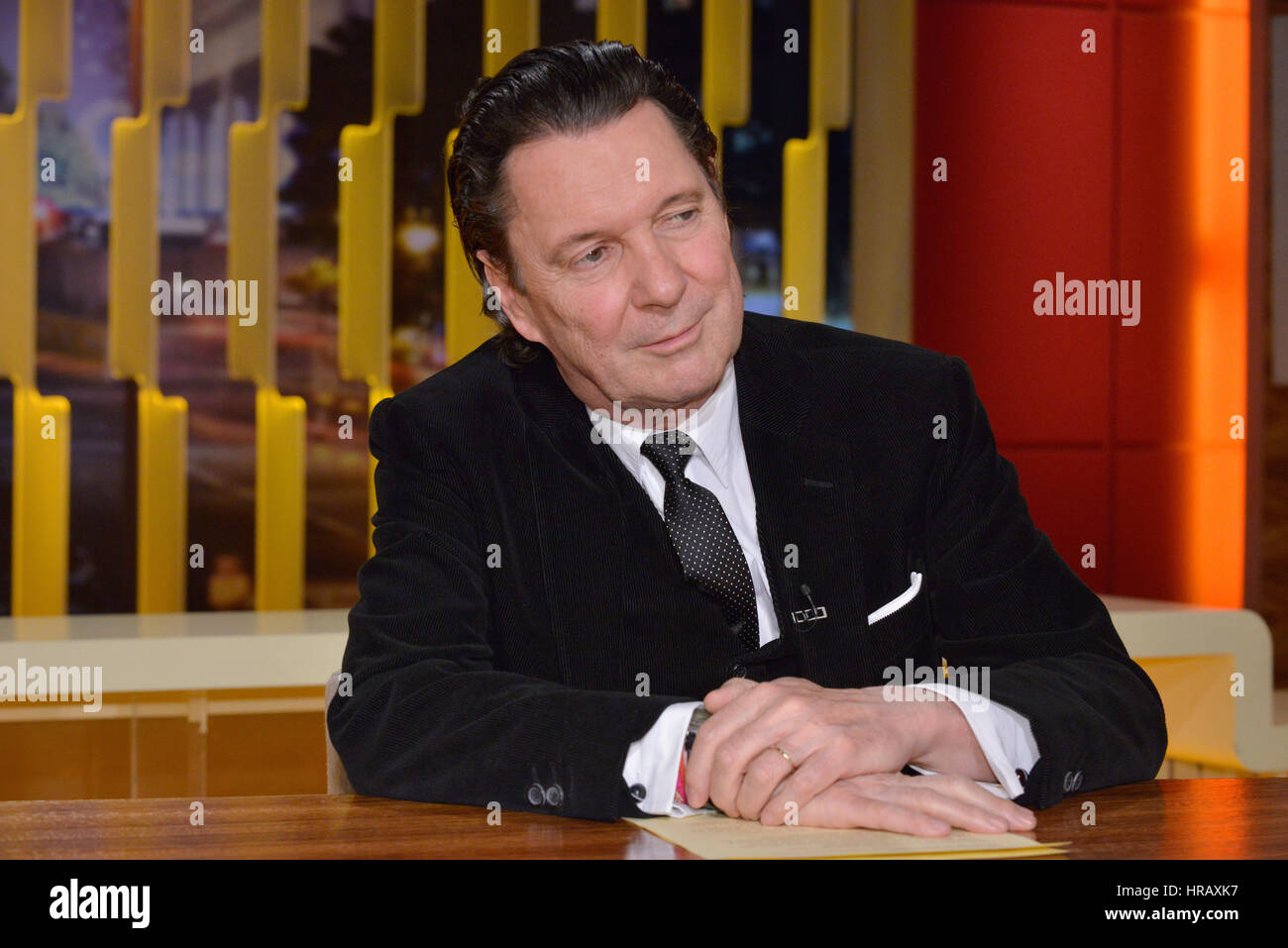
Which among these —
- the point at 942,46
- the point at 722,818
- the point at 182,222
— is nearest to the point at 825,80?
the point at 942,46

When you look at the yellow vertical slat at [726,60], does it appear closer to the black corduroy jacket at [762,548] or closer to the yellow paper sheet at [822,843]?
the black corduroy jacket at [762,548]

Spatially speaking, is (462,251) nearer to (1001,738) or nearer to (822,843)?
(1001,738)

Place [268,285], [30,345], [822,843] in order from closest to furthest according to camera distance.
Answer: [822,843] → [30,345] → [268,285]

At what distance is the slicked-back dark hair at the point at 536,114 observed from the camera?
141 cm

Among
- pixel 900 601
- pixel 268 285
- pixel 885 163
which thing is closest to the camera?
Result: pixel 900 601

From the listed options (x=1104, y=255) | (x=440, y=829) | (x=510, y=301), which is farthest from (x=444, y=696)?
(x=1104, y=255)

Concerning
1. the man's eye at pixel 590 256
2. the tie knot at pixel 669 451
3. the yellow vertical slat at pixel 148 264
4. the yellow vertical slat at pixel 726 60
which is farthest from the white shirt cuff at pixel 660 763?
the yellow vertical slat at pixel 726 60

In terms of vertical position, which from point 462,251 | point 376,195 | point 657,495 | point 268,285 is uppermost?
point 376,195

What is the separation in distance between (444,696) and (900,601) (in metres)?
0.54

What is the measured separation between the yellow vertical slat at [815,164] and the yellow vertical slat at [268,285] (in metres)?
1.37

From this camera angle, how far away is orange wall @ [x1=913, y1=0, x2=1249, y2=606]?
12.6ft

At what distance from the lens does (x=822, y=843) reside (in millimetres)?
900

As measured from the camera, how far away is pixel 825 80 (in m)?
3.78

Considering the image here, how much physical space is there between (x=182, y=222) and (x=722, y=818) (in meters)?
3.24
